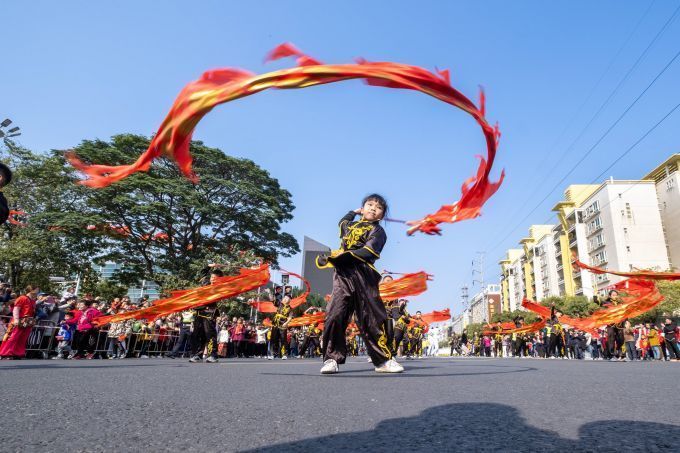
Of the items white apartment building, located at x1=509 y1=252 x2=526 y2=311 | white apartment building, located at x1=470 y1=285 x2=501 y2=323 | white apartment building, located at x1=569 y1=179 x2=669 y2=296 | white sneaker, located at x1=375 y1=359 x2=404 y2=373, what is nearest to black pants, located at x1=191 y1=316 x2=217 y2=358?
white sneaker, located at x1=375 y1=359 x2=404 y2=373

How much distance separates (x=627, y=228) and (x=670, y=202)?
5.91 m

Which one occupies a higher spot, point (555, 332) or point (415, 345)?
point (555, 332)

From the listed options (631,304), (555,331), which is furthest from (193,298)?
(555,331)

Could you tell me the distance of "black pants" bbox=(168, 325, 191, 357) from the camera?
51.5 ft

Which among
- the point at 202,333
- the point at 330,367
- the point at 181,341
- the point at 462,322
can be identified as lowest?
the point at 330,367

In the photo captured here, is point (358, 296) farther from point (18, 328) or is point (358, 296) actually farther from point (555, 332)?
point (555, 332)

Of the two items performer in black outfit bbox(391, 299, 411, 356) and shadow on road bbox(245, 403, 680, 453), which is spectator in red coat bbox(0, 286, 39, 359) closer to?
performer in black outfit bbox(391, 299, 411, 356)

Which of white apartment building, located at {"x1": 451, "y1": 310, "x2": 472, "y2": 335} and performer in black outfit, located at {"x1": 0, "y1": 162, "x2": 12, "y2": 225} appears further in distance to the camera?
white apartment building, located at {"x1": 451, "y1": 310, "x2": 472, "y2": 335}

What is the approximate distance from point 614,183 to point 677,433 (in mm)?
65192

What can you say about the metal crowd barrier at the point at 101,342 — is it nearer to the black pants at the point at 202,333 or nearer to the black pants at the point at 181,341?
the black pants at the point at 181,341

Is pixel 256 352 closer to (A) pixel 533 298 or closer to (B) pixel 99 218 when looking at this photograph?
(B) pixel 99 218

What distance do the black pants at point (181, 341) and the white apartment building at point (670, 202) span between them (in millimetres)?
57789

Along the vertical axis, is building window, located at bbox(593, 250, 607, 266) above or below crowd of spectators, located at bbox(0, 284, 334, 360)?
above

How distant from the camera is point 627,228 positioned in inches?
2201
